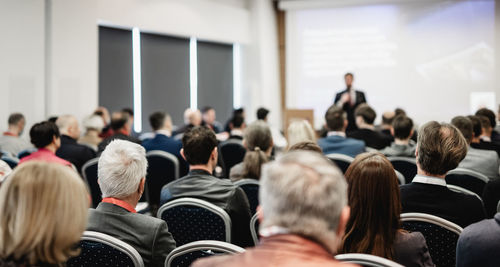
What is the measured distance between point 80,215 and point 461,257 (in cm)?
137

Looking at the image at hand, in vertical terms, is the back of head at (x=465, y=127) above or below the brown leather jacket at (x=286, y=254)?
above

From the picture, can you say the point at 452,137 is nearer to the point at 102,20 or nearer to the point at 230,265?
the point at 230,265

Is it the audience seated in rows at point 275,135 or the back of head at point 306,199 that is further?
Result: the audience seated in rows at point 275,135

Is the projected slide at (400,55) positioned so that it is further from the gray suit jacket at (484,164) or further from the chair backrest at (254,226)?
the chair backrest at (254,226)

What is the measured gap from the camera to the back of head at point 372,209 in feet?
6.64

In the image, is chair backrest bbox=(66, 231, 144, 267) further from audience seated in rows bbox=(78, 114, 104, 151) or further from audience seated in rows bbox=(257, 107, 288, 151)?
audience seated in rows bbox=(257, 107, 288, 151)

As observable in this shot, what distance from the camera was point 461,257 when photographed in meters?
2.01

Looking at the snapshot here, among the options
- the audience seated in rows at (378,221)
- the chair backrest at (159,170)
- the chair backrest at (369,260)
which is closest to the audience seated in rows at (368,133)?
the chair backrest at (159,170)

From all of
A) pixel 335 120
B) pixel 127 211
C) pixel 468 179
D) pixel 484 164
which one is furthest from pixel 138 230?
pixel 335 120

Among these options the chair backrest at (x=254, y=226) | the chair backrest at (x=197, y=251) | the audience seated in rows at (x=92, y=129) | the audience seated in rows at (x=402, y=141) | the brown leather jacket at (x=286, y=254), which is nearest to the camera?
the brown leather jacket at (x=286, y=254)

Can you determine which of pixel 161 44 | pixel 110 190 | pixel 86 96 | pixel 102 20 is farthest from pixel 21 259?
pixel 161 44

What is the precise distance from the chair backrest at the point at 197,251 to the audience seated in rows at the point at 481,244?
0.85 meters

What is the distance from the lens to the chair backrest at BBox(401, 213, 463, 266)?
7.39 ft

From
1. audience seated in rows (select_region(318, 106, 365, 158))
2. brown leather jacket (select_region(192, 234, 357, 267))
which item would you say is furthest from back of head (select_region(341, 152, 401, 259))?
audience seated in rows (select_region(318, 106, 365, 158))
